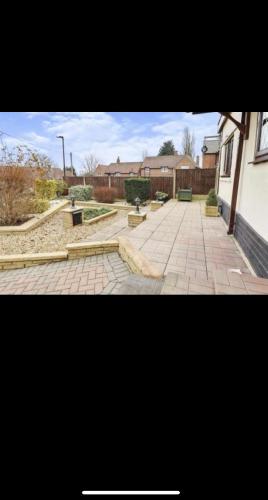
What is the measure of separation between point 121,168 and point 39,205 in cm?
3462

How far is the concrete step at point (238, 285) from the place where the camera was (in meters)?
2.24

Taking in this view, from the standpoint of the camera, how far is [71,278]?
3.54m

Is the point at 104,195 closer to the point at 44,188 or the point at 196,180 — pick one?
the point at 44,188

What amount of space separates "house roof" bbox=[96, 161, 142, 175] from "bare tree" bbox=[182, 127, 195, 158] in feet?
26.8

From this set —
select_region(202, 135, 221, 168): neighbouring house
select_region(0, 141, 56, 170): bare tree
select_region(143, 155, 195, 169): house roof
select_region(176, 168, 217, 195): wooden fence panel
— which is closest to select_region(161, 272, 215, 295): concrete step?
select_region(0, 141, 56, 170): bare tree

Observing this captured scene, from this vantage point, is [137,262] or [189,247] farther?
[189,247]

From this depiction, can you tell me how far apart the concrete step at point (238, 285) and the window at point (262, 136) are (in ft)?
5.85

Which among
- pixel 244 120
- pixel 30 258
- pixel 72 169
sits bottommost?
pixel 30 258

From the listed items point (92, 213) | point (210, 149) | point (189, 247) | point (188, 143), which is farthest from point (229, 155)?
point (188, 143)
